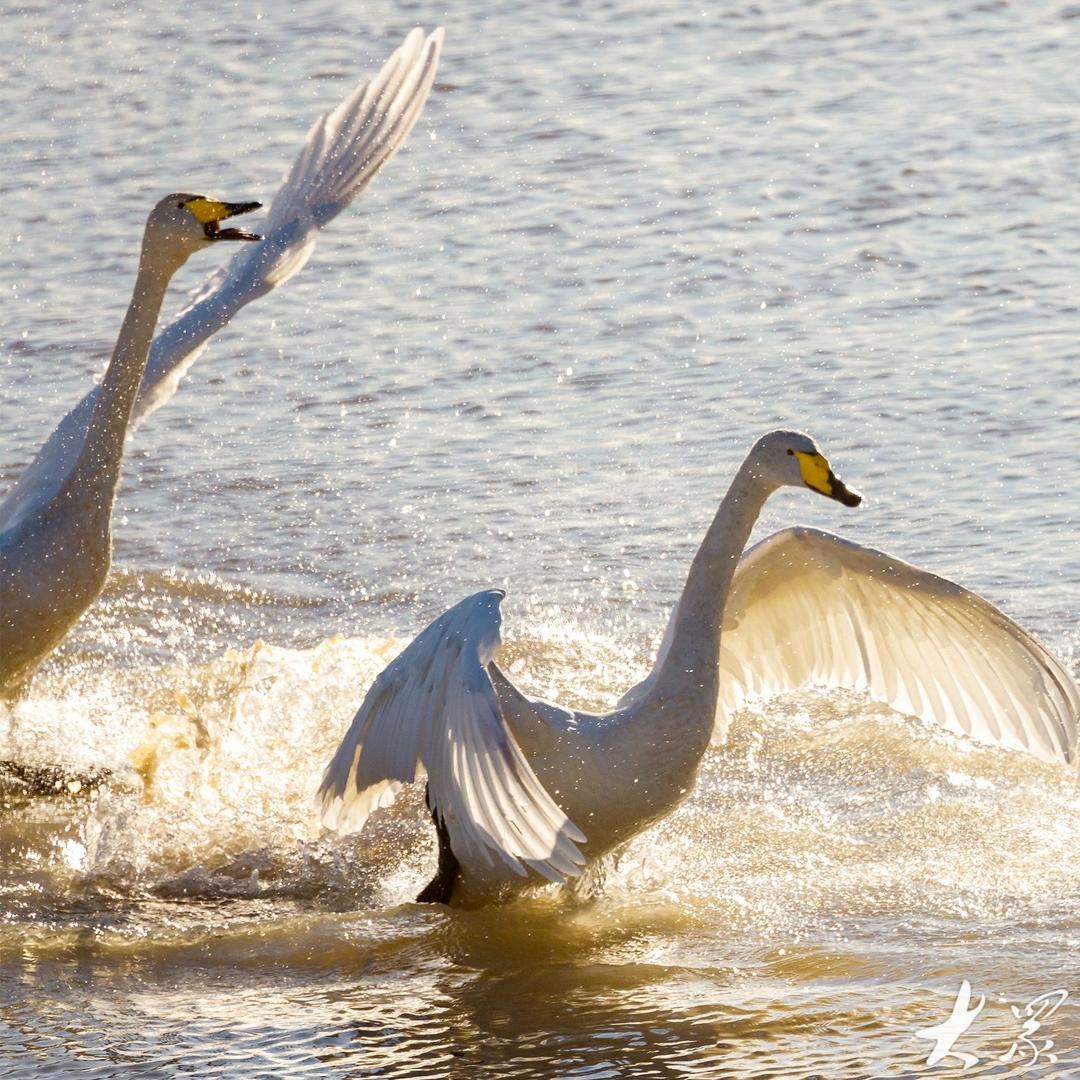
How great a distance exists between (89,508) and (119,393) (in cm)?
40

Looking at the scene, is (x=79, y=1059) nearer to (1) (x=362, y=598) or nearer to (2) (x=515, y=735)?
(2) (x=515, y=735)

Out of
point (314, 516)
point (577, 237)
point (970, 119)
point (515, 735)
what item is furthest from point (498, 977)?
point (970, 119)

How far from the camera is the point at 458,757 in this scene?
17.1ft

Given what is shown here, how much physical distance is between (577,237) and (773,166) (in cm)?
162

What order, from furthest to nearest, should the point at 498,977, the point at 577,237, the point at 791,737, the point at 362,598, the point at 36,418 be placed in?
the point at 577,237 → the point at 36,418 → the point at 362,598 → the point at 791,737 → the point at 498,977

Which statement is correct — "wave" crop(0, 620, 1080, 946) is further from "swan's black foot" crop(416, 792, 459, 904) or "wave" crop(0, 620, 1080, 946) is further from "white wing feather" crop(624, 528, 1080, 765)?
"white wing feather" crop(624, 528, 1080, 765)

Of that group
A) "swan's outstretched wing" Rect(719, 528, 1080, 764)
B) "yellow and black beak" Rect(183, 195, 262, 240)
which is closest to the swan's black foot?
"swan's outstretched wing" Rect(719, 528, 1080, 764)

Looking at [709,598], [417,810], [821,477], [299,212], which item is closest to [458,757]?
[709,598]

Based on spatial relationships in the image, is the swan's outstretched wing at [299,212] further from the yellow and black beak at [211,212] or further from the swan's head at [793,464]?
the swan's head at [793,464]

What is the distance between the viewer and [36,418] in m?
10.4

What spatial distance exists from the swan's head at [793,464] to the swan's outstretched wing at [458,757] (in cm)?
91

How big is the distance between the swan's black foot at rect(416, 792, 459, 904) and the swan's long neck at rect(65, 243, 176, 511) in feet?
5.70

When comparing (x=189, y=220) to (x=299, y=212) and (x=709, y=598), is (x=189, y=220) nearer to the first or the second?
(x=299, y=212)

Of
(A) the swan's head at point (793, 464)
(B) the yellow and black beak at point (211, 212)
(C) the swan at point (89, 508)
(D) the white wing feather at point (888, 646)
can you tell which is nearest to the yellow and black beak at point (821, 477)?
(A) the swan's head at point (793, 464)
